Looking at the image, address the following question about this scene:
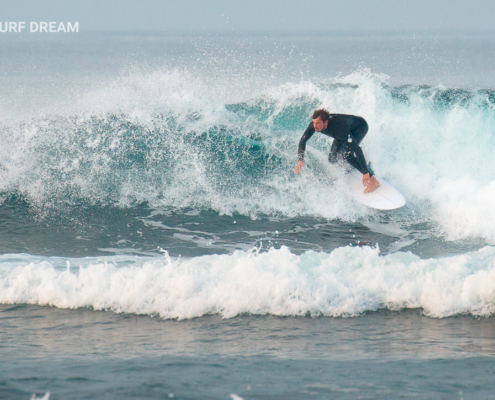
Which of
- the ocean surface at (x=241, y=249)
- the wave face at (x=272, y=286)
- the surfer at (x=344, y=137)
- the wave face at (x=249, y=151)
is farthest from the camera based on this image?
the wave face at (x=249, y=151)

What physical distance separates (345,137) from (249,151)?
7.23 ft

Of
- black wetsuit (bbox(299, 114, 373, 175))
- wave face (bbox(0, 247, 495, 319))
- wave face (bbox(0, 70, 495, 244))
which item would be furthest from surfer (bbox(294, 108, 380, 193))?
wave face (bbox(0, 247, 495, 319))

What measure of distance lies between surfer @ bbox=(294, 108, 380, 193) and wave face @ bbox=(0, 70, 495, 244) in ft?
1.59

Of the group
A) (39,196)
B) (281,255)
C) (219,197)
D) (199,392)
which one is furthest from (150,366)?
(39,196)

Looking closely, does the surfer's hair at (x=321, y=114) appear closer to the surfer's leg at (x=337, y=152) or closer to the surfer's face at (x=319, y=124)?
the surfer's face at (x=319, y=124)

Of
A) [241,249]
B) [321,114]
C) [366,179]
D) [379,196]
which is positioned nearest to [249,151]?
[321,114]

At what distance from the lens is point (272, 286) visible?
4785mm

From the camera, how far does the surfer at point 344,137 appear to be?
306 inches

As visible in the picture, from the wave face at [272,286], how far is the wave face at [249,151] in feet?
8.80

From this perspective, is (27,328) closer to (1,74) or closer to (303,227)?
(303,227)

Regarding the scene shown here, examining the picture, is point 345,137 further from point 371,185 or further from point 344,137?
point 371,185

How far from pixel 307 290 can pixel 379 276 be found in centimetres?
76

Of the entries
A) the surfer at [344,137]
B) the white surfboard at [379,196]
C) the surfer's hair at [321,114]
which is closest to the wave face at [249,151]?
the white surfboard at [379,196]

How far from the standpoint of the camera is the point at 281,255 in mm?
5309
